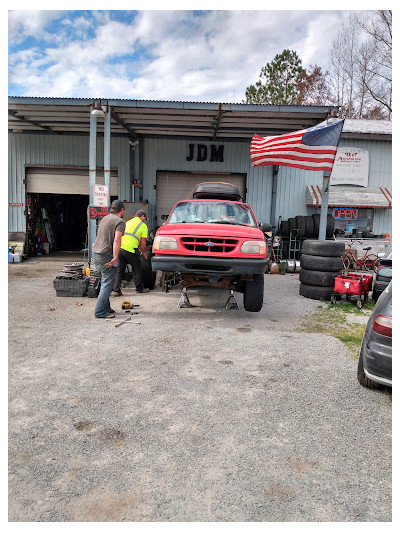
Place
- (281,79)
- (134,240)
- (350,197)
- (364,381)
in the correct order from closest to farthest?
(364,381), (134,240), (350,197), (281,79)

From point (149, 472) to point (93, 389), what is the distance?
1.43 m

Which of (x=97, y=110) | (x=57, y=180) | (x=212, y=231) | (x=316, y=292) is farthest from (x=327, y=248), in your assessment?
(x=57, y=180)

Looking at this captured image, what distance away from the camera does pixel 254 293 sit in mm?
6738

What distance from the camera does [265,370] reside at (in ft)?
14.6

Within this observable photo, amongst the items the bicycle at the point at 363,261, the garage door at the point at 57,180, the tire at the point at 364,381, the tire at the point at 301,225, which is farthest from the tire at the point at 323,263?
the garage door at the point at 57,180

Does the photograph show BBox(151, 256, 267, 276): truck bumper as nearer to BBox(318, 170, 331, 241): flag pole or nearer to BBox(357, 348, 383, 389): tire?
BBox(357, 348, 383, 389): tire

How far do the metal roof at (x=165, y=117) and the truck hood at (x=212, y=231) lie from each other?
5.42m

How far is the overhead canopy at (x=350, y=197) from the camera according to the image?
47.3 ft

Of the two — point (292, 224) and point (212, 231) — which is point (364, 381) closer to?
point (212, 231)

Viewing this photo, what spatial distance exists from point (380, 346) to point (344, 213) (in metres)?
12.2

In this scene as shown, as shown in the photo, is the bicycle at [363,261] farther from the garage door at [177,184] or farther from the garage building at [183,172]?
the garage door at [177,184]
